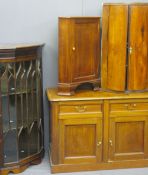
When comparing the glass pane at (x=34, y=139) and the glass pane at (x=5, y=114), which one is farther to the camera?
the glass pane at (x=34, y=139)

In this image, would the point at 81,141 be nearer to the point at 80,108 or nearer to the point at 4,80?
the point at 80,108

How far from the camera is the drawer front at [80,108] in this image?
304 centimetres

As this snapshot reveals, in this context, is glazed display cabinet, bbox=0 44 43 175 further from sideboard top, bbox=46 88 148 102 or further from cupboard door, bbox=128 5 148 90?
cupboard door, bbox=128 5 148 90

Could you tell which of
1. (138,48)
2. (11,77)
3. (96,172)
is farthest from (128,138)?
(11,77)

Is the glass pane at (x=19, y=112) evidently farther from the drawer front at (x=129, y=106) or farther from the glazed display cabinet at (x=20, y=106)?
the drawer front at (x=129, y=106)

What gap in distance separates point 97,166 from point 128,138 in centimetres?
40

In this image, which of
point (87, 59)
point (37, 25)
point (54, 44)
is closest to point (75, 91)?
point (87, 59)

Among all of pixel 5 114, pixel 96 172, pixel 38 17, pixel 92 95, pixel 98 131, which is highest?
pixel 38 17

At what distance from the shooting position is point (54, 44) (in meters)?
3.39

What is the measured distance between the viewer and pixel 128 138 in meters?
3.16

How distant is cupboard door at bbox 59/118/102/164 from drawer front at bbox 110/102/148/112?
176mm

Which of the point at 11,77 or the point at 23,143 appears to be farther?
the point at 23,143

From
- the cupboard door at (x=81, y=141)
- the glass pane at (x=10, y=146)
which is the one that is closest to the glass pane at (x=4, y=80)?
the glass pane at (x=10, y=146)

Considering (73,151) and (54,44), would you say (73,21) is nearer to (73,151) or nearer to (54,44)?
(54,44)
